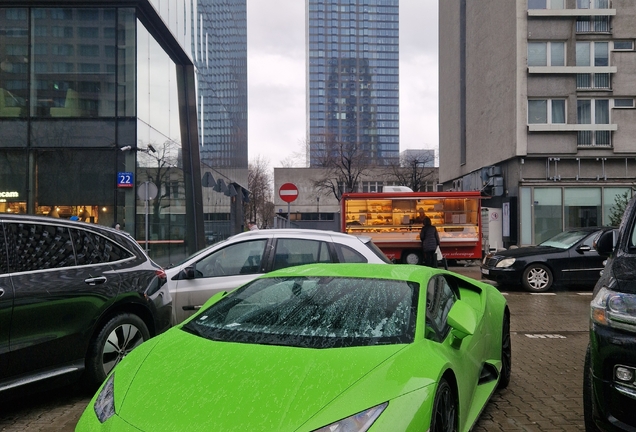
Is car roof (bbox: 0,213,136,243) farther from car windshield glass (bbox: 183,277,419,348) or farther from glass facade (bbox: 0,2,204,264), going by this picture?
glass facade (bbox: 0,2,204,264)

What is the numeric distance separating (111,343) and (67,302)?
65 centimetres

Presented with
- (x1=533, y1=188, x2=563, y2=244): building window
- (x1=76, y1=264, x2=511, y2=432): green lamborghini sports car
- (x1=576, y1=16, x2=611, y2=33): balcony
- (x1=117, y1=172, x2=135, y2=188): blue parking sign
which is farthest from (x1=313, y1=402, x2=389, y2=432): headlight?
(x1=576, y1=16, x2=611, y2=33): balcony

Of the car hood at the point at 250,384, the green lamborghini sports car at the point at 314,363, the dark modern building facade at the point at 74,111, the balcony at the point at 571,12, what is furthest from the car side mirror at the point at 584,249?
the balcony at the point at 571,12

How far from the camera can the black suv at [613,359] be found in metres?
3.30

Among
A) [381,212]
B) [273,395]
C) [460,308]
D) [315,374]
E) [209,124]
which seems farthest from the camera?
[209,124]

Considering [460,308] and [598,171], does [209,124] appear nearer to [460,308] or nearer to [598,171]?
[598,171]

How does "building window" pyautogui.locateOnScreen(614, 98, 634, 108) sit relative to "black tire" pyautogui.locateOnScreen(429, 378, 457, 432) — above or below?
above

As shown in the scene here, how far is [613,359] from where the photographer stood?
3.37 m

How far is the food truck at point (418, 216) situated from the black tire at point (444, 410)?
17.6 meters

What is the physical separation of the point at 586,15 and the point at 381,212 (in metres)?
15.5

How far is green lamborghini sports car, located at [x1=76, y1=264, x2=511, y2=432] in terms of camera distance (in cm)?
254

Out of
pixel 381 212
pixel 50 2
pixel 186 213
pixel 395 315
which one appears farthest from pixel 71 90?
pixel 395 315

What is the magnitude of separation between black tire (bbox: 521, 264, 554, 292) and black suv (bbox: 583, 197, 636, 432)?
1036cm

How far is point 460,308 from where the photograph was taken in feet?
12.1
